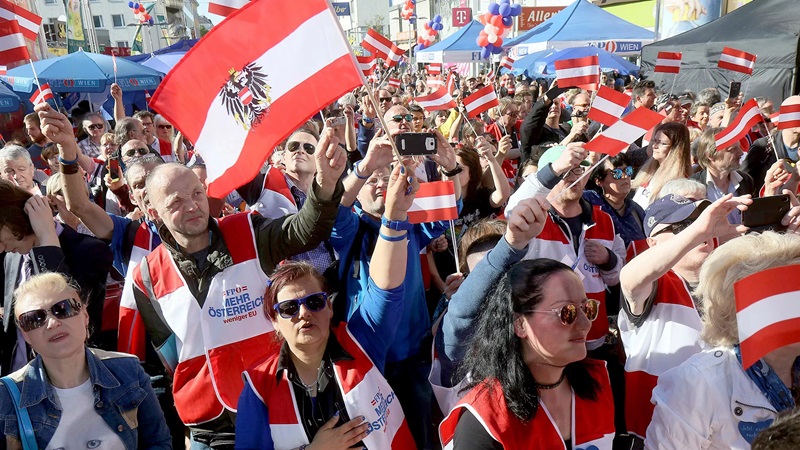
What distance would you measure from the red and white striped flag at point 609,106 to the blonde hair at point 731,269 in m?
1.87

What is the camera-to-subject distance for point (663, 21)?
19656mm

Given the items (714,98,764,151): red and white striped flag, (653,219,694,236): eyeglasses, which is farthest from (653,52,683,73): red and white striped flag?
(653,219,694,236): eyeglasses

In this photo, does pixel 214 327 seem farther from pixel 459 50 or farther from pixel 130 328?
pixel 459 50

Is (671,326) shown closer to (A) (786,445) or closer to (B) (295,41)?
(A) (786,445)

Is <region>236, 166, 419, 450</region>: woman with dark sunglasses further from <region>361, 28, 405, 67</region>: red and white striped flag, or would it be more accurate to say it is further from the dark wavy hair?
<region>361, 28, 405, 67</region>: red and white striped flag

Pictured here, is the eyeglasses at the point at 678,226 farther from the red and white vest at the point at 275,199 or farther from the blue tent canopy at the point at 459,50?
the blue tent canopy at the point at 459,50

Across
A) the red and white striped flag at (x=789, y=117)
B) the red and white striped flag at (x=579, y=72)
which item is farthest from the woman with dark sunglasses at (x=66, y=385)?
the red and white striped flag at (x=579, y=72)

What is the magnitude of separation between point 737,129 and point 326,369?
4.16 m

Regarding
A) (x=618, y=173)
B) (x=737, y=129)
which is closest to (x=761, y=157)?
(x=737, y=129)

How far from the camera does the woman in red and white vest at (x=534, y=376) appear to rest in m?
1.89

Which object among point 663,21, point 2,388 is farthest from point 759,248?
point 663,21

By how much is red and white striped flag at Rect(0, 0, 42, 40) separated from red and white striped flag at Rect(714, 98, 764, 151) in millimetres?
5638

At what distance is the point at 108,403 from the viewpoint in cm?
232

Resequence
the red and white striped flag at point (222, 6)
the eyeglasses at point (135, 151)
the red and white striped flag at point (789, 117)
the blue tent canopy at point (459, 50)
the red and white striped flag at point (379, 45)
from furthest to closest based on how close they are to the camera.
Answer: the blue tent canopy at point (459, 50)
the red and white striped flag at point (379, 45)
the red and white striped flag at point (789, 117)
the eyeglasses at point (135, 151)
the red and white striped flag at point (222, 6)
